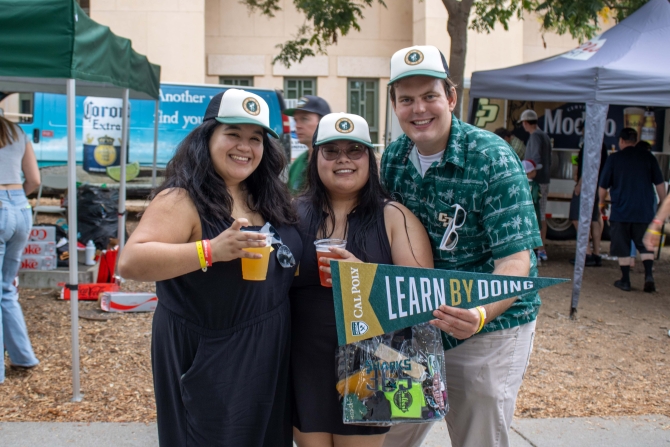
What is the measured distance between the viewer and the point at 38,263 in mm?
7309

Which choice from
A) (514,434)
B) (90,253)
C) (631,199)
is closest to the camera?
(514,434)

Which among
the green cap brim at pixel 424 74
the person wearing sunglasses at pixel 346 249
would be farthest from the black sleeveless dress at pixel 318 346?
the green cap brim at pixel 424 74

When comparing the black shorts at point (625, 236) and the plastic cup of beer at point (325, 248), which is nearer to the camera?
the plastic cup of beer at point (325, 248)

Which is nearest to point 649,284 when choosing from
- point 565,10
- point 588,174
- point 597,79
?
point 588,174

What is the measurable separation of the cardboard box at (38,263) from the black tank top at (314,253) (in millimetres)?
5725

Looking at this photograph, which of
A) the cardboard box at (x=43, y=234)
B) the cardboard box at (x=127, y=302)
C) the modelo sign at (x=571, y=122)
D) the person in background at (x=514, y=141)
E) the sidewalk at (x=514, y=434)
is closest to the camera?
the sidewalk at (x=514, y=434)

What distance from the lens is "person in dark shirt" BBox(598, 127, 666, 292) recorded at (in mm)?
7840

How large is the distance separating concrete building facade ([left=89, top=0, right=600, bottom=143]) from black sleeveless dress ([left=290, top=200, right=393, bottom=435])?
50.2 feet

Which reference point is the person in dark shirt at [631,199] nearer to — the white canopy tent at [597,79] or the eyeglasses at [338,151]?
the white canopy tent at [597,79]

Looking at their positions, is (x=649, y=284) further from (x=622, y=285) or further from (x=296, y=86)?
(x=296, y=86)

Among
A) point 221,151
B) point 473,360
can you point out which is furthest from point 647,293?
point 221,151

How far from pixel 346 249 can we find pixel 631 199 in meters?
6.60

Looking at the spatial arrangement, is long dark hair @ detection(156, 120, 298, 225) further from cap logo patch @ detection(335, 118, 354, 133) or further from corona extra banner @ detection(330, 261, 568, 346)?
corona extra banner @ detection(330, 261, 568, 346)

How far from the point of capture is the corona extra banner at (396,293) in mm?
2066
